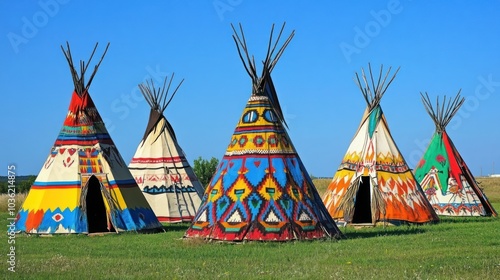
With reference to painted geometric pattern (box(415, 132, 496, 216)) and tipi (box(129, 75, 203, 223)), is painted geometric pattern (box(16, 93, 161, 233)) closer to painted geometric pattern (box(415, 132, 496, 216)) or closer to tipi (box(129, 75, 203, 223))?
tipi (box(129, 75, 203, 223))

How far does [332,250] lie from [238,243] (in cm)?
222

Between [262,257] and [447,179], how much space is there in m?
18.2

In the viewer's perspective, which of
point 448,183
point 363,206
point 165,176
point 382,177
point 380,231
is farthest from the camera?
point 448,183

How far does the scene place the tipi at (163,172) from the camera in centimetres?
2732

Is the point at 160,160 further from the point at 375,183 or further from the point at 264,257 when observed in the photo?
the point at 264,257

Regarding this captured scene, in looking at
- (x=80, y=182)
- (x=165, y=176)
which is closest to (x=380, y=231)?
(x=80, y=182)

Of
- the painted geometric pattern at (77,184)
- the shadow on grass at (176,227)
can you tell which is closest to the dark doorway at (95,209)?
the painted geometric pattern at (77,184)

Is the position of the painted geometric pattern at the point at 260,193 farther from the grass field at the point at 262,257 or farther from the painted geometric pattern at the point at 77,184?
the painted geometric pattern at the point at 77,184

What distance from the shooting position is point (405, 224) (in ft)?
76.9

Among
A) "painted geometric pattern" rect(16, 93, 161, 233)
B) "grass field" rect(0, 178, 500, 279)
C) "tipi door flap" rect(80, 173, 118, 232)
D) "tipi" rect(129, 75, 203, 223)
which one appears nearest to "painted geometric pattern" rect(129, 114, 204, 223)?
"tipi" rect(129, 75, 203, 223)

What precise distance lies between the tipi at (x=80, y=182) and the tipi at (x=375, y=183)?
605 centimetres

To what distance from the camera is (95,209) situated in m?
23.1

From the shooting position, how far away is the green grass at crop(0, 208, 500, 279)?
11836 mm

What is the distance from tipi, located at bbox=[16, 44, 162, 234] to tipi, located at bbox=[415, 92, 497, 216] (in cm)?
1348
